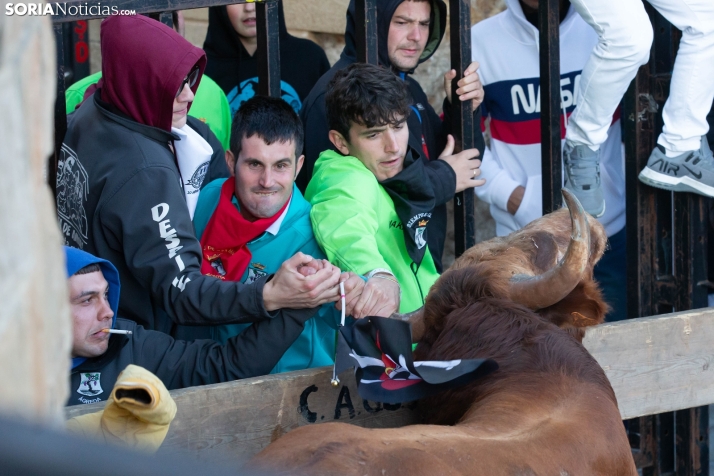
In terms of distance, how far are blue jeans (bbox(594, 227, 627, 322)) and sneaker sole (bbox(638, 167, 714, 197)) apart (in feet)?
1.93

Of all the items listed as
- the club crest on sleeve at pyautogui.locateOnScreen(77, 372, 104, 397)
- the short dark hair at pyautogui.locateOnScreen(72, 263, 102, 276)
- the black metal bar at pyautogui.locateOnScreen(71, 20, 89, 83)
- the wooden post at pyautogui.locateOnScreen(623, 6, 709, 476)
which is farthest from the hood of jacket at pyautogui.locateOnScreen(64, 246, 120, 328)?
the black metal bar at pyautogui.locateOnScreen(71, 20, 89, 83)

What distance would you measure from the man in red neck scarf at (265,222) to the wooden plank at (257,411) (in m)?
0.38

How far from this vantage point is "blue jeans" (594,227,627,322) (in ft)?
14.0

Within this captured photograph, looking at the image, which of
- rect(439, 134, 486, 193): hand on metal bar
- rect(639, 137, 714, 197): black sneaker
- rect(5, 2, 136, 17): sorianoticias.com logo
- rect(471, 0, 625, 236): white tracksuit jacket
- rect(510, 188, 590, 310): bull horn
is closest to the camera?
rect(510, 188, 590, 310): bull horn

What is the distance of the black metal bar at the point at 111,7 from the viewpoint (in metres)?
2.63

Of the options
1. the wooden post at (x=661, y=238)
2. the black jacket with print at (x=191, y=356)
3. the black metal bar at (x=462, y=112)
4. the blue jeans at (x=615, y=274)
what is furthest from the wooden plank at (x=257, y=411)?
the blue jeans at (x=615, y=274)

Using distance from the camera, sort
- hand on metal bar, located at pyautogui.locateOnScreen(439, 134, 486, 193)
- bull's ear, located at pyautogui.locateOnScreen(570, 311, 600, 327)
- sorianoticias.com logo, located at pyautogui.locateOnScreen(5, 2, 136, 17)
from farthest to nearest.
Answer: hand on metal bar, located at pyautogui.locateOnScreen(439, 134, 486, 193)
sorianoticias.com logo, located at pyautogui.locateOnScreen(5, 2, 136, 17)
bull's ear, located at pyautogui.locateOnScreen(570, 311, 600, 327)

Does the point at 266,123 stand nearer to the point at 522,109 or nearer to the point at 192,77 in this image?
the point at 192,77

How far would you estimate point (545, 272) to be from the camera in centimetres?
243

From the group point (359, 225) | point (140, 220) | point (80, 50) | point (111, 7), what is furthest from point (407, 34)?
point (80, 50)

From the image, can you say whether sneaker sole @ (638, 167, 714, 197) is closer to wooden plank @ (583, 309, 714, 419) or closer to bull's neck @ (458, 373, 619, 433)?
wooden plank @ (583, 309, 714, 419)

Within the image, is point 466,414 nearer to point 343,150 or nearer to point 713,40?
point 343,150

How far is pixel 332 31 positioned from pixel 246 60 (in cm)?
127

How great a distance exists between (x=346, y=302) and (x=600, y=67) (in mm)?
1562
